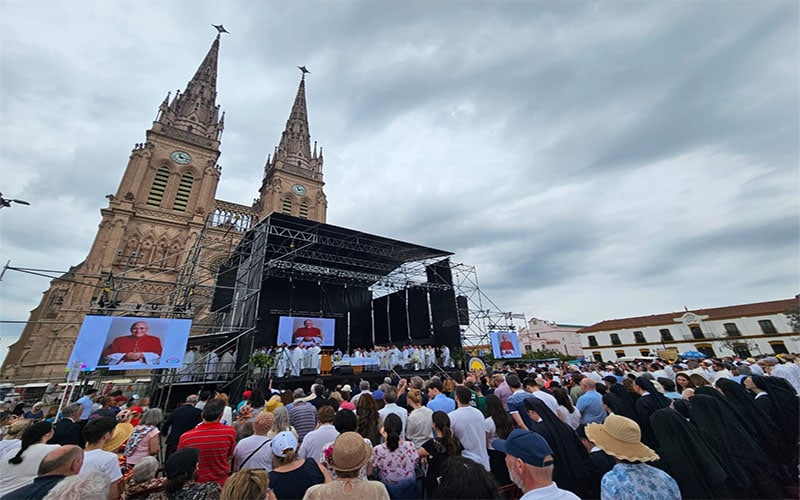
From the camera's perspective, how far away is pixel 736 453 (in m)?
2.64

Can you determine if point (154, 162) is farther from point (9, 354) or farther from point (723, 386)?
point (723, 386)

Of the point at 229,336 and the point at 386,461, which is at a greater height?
the point at 229,336

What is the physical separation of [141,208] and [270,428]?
79.6 ft

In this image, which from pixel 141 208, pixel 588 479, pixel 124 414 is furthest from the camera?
pixel 141 208

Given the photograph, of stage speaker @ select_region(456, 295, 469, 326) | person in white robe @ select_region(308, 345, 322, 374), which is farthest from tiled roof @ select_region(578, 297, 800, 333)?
person in white robe @ select_region(308, 345, 322, 374)

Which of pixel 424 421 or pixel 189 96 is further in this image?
pixel 189 96

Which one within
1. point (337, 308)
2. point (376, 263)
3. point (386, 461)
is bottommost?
point (386, 461)

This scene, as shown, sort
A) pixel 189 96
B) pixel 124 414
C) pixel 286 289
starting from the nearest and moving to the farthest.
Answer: pixel 124 414 → pixel 286 289 → pixel 189 96

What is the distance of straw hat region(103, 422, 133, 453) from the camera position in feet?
9.59

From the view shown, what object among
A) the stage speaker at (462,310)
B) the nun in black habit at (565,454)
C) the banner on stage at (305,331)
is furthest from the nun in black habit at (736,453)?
the banner on stage at (305,331)

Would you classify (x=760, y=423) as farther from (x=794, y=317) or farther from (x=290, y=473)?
(x=794, y=317)

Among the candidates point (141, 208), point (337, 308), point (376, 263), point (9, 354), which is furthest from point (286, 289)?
point (9, 354)

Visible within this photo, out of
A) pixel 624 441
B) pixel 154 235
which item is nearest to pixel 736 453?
pixel 624 441

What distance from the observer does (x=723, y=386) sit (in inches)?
138
